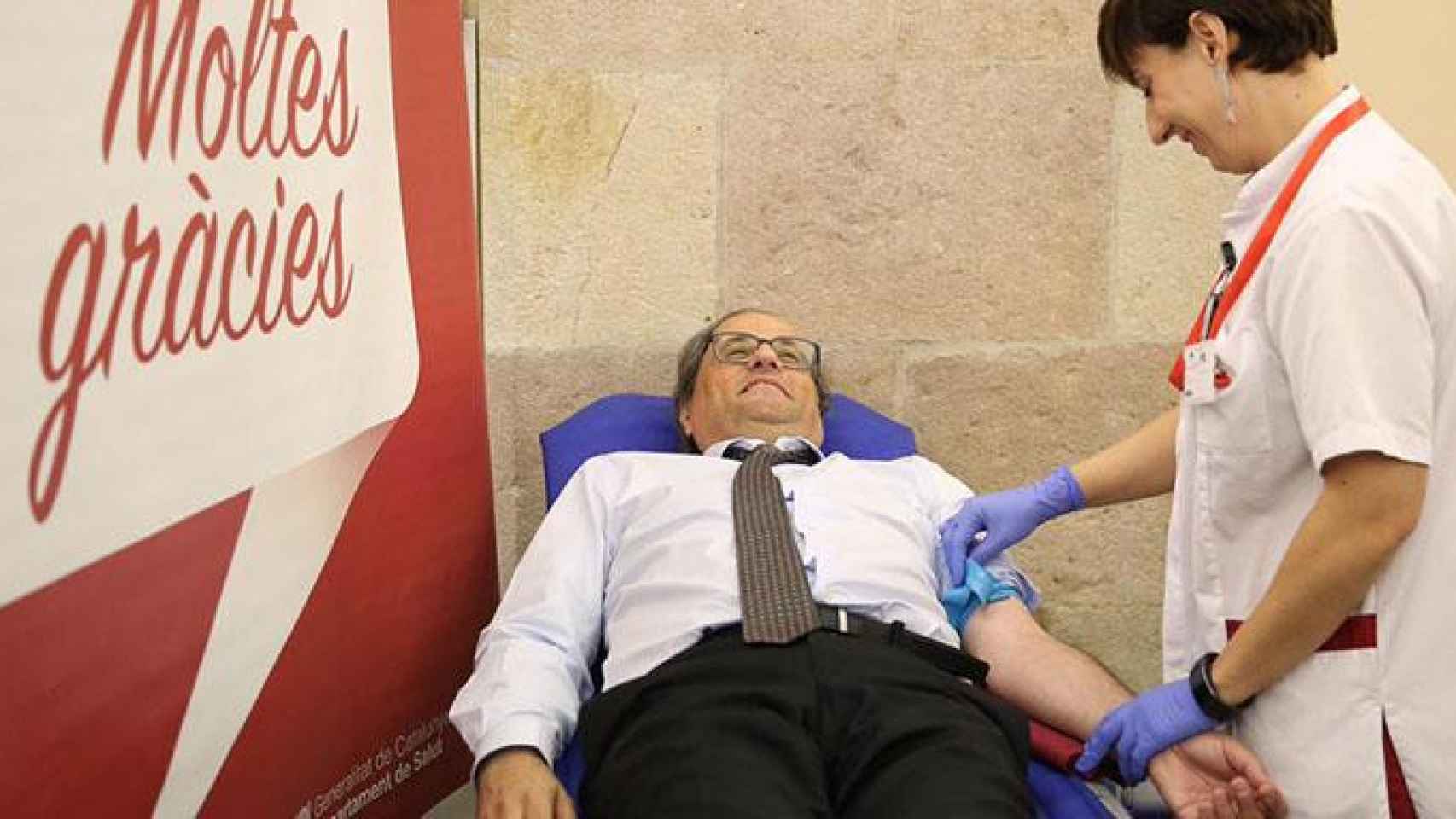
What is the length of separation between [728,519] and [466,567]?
45 centimetres

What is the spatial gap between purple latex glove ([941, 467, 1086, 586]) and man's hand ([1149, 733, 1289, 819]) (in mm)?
516

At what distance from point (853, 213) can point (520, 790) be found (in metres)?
1.36

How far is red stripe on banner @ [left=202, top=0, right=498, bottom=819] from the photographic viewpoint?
199cm

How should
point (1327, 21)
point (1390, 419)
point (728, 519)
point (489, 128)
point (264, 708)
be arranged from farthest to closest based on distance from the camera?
point (489, 128), point (728, 519), point (264, 708), point (1327, 21), point (1390, 419)

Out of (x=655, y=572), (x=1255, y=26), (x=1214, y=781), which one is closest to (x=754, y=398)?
(x=655, y=572)

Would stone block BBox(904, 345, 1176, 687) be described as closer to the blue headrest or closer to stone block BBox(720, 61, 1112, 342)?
stone block BBox(720, 61, 1112, 342)

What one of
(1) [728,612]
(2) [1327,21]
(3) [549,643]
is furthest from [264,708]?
(2) [1327,21]

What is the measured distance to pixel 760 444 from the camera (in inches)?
101

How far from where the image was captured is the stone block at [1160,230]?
2900 millimetres

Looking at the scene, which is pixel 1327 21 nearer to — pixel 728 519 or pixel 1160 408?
pixel 728 519

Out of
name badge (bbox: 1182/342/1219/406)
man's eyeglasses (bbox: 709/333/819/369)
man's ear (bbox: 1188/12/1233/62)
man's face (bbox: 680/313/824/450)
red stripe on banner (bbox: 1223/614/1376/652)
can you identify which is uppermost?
man's ear (bbox: 1188/12/1233/62)

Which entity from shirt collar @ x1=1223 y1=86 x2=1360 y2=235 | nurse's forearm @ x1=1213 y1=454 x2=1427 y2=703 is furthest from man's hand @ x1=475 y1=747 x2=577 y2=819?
shirt collar @ x1=1223 y1=86 x2=1360 y2=235

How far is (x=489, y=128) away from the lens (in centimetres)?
281

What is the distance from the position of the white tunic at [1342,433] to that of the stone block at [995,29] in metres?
1.05
